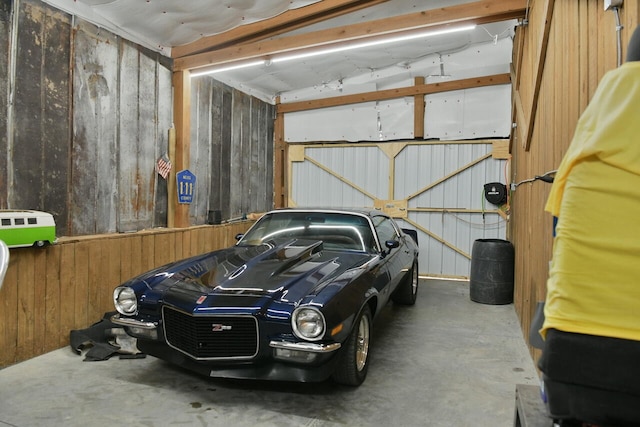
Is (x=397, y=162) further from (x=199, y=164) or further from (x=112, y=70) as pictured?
(x=112, y=70)

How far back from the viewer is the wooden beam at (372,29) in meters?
4.63

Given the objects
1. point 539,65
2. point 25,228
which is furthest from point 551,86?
point 25,228

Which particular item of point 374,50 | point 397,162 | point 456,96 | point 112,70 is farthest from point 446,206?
point 112,70

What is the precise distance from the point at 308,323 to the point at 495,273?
4.06 meters

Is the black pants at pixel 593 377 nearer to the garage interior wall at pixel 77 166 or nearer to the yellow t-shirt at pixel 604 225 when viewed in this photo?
the yellow t-shirt at pixel 604 225

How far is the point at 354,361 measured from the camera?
3084 millimetres

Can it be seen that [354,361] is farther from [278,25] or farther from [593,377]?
[278,25]

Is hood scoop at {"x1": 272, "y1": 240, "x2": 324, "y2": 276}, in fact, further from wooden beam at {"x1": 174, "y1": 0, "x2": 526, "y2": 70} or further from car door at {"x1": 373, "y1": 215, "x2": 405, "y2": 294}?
wooden beam at {"x1": 174, "y1": 0, "x2": 526, "y2": 70}

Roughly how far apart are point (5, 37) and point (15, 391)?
3113 mm

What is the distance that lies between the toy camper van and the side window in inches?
Result: 126

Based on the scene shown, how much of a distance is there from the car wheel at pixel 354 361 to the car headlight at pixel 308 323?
419mm

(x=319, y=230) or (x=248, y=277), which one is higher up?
(x=319, y=230)

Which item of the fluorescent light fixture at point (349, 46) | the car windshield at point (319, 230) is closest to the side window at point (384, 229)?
the car windshield at point (319, 230)

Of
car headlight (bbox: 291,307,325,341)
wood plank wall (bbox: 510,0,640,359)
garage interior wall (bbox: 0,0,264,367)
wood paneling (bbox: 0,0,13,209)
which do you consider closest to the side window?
wood plank wall (bbox: 510,0,640,359)
